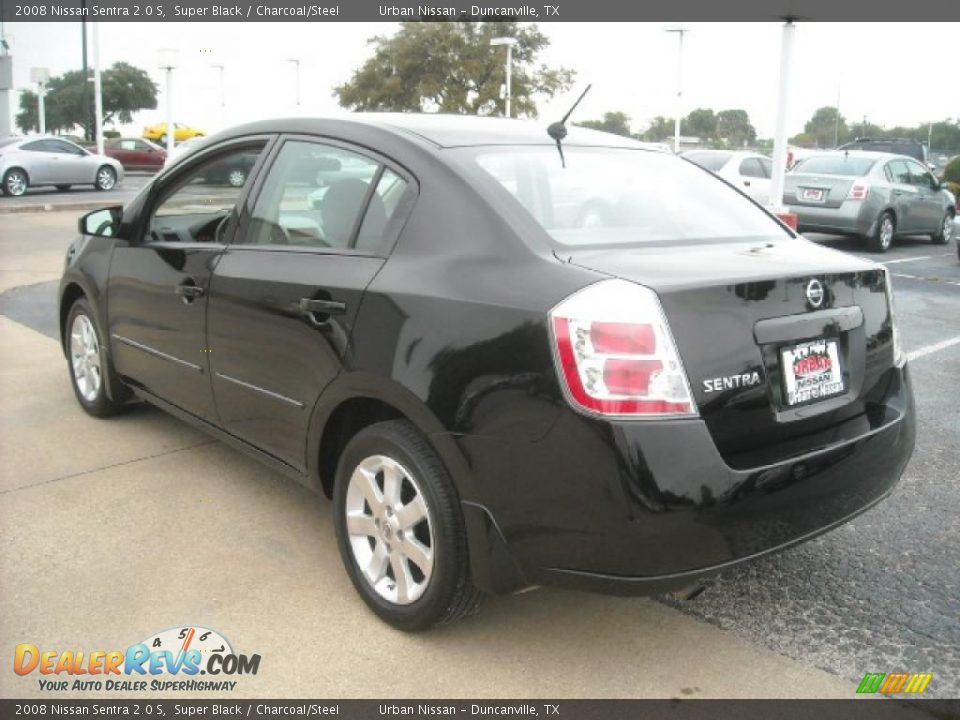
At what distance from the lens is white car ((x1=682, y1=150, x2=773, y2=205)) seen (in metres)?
16.1

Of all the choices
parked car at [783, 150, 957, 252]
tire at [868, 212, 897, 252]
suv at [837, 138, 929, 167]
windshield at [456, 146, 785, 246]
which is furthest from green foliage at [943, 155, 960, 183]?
windshield at [456, 146, 785, 246]

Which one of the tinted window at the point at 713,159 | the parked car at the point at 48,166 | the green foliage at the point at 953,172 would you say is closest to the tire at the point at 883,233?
the tinted window at the point at 713,159

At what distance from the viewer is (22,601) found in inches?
122

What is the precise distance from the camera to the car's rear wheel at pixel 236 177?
12.3ft

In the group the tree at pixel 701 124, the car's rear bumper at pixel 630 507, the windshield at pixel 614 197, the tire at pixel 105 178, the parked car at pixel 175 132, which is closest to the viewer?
A: the car's rear bumper at pixel 630 507

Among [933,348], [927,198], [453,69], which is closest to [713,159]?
[927,198]

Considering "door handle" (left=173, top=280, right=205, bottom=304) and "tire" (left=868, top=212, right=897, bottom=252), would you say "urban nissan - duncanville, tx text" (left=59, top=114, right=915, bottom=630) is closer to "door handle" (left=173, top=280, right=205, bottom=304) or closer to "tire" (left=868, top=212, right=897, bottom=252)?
"door handle" (left=173, top=280, right=205, bottom=304)

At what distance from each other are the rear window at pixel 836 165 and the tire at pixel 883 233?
30.5 inches

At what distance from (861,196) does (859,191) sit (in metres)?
0.08

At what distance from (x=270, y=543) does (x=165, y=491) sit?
749 millimetres

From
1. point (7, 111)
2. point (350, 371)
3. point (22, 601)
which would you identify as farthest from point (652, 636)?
point (7, 111)

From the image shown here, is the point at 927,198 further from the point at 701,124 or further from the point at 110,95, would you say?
the point at 110,95

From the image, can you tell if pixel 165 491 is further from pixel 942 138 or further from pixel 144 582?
pixel 942 138

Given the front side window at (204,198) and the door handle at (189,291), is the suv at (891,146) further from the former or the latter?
the door handle at (189,291)
